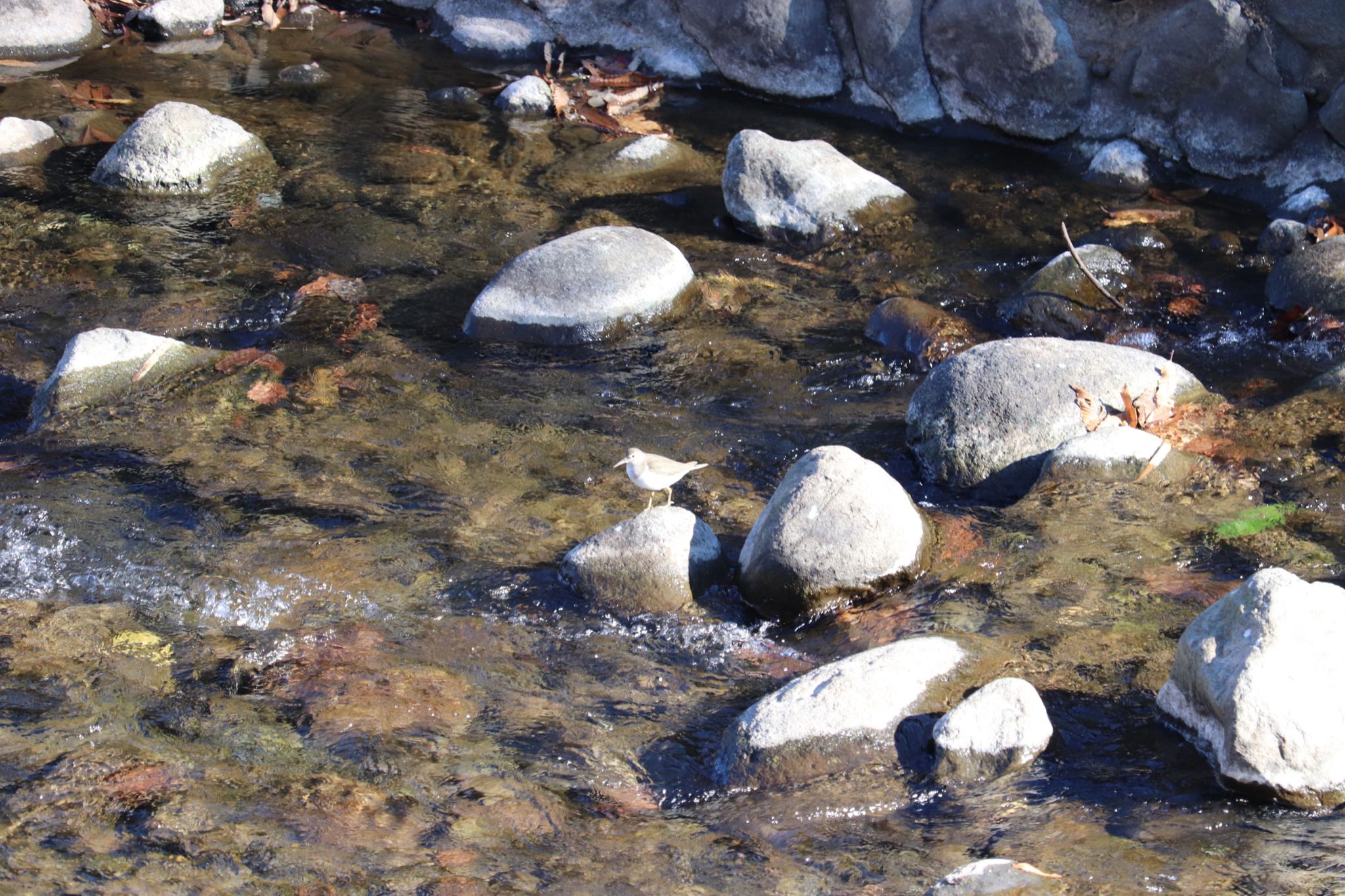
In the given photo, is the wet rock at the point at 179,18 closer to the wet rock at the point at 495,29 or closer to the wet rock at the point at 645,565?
the wet rock at the point at 495,29

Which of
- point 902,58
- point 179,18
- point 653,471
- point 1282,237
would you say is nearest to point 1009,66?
point 902,58

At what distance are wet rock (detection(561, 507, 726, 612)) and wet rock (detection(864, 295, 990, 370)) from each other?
2.85 m

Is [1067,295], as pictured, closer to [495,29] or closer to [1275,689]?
[1275,689]

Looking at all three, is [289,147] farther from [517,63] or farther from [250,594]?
[250,594]

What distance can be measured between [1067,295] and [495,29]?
346 inches

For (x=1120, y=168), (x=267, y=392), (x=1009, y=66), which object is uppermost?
(x=1009, y=66)

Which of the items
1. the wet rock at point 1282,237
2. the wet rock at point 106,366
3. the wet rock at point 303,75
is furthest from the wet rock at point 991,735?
the wet rock at point 303,75

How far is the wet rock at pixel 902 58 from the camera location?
11.6 meters

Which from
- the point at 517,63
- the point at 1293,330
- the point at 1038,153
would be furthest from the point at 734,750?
the point at 517,63

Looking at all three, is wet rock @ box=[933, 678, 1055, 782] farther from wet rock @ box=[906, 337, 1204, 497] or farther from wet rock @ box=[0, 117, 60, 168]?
wet rock @ box=[0, 117, 60, 168]

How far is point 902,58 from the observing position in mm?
11609

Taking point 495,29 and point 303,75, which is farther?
point 495,29

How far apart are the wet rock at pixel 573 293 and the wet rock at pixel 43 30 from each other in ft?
29.1

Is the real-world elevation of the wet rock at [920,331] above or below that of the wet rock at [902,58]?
below
